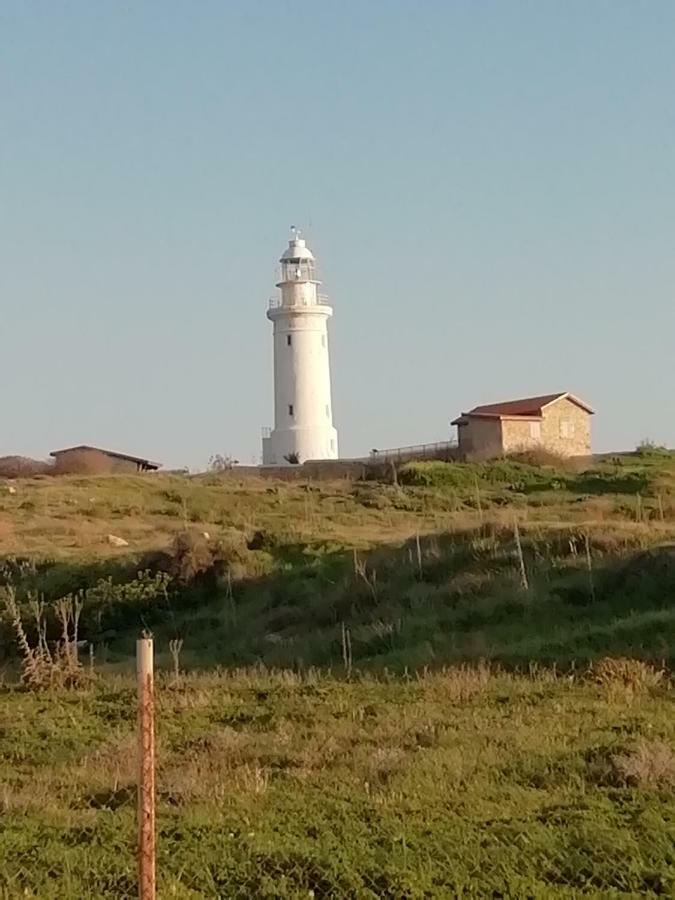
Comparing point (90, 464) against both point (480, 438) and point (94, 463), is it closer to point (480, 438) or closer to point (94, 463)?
point (94, 463)

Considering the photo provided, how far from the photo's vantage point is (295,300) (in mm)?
60625

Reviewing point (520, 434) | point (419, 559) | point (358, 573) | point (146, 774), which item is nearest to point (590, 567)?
point (419, 559)

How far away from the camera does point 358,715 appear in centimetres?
1212

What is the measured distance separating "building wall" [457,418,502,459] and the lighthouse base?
23.9 ft

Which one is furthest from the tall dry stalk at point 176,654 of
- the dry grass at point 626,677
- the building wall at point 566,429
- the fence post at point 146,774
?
the building wall at point 566,429

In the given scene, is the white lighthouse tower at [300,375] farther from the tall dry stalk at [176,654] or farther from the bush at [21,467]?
the tall dry stalk at [176,654]

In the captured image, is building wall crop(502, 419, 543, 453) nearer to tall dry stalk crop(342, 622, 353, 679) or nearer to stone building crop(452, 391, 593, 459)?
stone building crop(452, 391, 593, 459)

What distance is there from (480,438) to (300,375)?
10.6 metres

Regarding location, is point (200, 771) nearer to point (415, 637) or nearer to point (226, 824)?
point (226, 824)

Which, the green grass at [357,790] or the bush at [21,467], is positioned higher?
the bush at [21,467]

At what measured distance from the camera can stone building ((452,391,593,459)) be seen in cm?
5197

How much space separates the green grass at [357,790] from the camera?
6.90 meters

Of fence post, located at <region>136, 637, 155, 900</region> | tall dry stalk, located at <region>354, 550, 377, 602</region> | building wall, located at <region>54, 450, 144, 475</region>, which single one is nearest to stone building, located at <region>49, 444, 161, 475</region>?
building wall, located at <region>54, 450, 144, 475</region>

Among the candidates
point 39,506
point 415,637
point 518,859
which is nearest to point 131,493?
point 39,506
